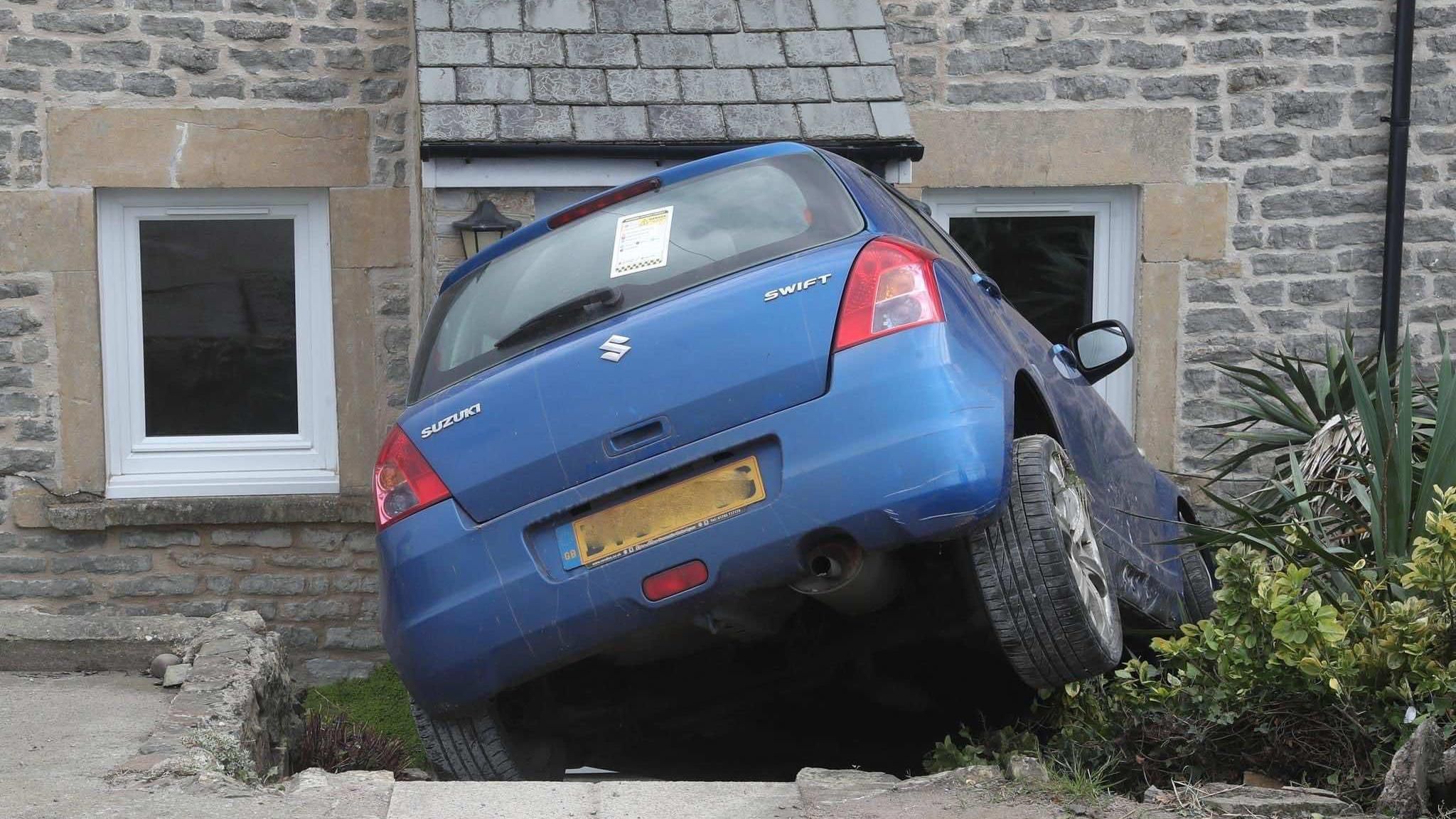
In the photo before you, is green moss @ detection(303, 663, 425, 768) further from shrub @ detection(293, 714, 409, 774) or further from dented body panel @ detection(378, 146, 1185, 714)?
dented body panel @ detection(378, 146, 1185, 714)

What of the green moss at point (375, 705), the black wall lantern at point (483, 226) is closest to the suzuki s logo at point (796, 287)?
the black wall lantern at point (483, 226)

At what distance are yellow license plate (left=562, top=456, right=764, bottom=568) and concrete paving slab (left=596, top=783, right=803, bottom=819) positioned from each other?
542 mm

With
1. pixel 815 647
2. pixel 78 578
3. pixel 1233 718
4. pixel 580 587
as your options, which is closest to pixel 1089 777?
pixel 1233 718

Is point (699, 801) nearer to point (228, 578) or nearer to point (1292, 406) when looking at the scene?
point (1292, 406)

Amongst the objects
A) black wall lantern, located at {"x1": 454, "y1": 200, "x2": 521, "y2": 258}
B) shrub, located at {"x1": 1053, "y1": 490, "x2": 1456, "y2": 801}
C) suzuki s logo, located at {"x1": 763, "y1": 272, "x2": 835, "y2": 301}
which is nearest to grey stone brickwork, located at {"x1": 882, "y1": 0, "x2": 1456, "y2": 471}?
black wall lantern, located at {"x1": 454, "y1": 200, "x2": 521, "y2": 258}

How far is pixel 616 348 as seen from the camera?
3.54 meters

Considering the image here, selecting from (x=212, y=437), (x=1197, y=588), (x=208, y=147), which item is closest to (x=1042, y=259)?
(x=1197, y=588)

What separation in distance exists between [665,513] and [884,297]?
0.71m

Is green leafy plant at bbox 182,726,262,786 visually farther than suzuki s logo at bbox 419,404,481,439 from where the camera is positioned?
Yes

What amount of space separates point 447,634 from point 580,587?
37 centimetres

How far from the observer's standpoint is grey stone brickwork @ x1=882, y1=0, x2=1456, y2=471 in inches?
303

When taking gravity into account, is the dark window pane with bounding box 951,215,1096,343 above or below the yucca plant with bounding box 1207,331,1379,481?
above

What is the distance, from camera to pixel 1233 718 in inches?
139

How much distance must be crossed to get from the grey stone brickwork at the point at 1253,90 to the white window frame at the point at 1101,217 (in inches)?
12.6
